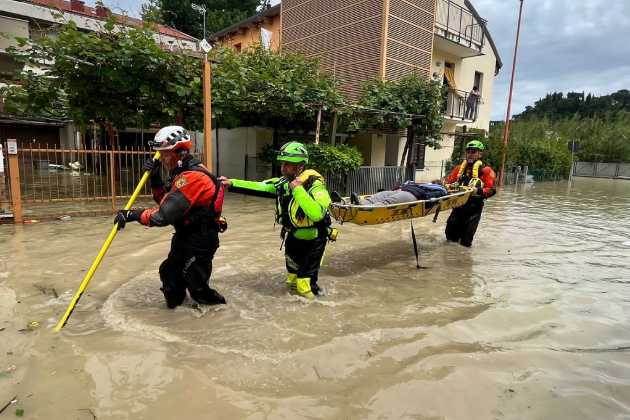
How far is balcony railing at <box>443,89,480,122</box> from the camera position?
1919 centimetres

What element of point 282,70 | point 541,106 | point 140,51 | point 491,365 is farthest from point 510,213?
point 541,106

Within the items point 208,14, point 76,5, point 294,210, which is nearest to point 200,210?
point 294,210

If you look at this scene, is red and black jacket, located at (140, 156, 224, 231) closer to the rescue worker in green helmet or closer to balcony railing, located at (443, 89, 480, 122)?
the rescue worker in green helmet

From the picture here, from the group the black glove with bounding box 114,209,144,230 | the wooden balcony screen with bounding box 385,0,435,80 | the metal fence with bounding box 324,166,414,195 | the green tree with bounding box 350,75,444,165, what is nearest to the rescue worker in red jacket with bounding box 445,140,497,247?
the black glove with bounding box 114,209,144,230

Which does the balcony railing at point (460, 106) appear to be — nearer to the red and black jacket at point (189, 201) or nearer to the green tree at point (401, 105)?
the green tree at point (401, 105)

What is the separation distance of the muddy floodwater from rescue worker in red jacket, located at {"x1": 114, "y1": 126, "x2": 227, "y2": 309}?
0.45 m

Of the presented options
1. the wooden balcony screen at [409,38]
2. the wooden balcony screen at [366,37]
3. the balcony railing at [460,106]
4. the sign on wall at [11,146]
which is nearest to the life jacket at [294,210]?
the sign on wall at [11,146]

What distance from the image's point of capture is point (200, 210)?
11.9ft

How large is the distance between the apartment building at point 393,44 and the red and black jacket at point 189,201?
42.7ft

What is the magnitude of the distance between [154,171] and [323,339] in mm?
2327

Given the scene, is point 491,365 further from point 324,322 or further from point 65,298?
point 65,298

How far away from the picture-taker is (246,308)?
4.25 m

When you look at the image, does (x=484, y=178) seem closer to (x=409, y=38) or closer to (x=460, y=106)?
(x=409, y=38)

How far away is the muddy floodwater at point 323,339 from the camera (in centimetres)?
271
